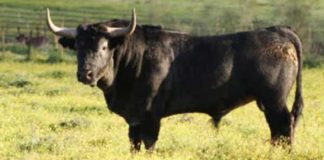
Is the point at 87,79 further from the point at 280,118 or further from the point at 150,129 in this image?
the point at 280,118

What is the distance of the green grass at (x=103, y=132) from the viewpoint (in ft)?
30.9

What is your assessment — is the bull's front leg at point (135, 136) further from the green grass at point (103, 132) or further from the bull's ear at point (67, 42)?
the bull's ear at point (67, 42)

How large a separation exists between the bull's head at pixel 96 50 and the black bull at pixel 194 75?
4 centimetres

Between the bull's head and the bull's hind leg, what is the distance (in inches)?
87.5

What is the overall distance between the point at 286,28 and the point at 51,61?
22.1 metres

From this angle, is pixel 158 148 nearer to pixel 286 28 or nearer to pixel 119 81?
pixel 119 81

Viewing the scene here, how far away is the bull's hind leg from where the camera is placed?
1005 cm

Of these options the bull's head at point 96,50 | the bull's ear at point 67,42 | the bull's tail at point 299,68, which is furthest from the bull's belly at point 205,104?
the bull's ear at point 67,42

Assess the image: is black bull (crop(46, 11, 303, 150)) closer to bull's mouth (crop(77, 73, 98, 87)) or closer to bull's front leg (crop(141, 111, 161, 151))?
bull's front leg (crop(141, 111, 161, 151))

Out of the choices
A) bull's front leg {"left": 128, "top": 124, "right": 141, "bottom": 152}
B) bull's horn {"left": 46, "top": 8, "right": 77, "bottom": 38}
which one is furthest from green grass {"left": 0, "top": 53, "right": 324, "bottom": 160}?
bull's horn {"left": 46, "top": 8, "right": 77, "bottom": 38}

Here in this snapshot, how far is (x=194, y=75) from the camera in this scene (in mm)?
10016

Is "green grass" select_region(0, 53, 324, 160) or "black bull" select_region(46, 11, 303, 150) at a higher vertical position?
"black bull" select_region(46, 11, 303, 150)

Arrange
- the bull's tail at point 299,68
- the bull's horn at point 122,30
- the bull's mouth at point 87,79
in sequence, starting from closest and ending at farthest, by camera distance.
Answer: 1. the bull's mouth at point 87,79
2. the bull's horn at point 122,30
3. the bull's tail at point 299,68

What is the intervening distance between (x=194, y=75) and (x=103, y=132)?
2.37 meters
